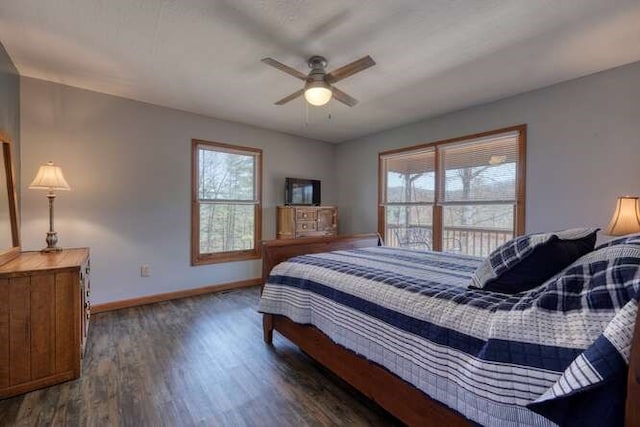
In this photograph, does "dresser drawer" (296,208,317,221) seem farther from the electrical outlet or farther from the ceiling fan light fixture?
the ceiling fan light fixture

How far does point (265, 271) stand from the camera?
2582mm

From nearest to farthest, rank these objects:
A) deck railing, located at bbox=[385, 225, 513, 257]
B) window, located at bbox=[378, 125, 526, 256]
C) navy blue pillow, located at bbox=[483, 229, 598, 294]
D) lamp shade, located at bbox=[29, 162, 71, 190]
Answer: navy blue pillow, located at bbox=[483, 229, 598, 294] < lamp shade, located at bbox=[29, 162, 71, 190] < window, located at bbox=[378, 125, 526, 256] < deck railing, located at bbox=[385, 225, 513, 257]

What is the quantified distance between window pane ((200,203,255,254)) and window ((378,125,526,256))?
2.12m

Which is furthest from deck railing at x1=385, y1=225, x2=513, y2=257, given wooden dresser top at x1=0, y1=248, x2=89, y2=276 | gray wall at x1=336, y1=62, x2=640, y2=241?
wooden dresser top at x1=0, y1=248, x2=89, y2=276

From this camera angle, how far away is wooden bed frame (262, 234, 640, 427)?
0.75 meters

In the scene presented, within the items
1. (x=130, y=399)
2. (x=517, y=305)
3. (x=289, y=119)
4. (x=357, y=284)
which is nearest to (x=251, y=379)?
(x=130, y=399)

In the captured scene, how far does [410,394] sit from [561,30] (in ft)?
8.64

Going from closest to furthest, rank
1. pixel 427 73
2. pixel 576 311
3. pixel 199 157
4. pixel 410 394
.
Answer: pixel 576 311 < pixel 410 394 < pixel 427 73 < pixel 199 157

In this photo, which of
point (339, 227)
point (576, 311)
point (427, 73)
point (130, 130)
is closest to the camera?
point (576, 311)

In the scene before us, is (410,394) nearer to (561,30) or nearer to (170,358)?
(170,358)

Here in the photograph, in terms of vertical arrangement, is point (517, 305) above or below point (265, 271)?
above

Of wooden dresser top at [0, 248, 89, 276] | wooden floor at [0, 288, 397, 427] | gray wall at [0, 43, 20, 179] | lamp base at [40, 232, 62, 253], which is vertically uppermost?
gray wall at [0, 43, 20, 179]

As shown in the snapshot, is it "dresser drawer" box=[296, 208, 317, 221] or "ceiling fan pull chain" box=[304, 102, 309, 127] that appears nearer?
"ceiling fan pull chain" box=[304, 102, 309, 127]

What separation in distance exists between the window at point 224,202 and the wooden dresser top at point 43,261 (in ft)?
5.15
